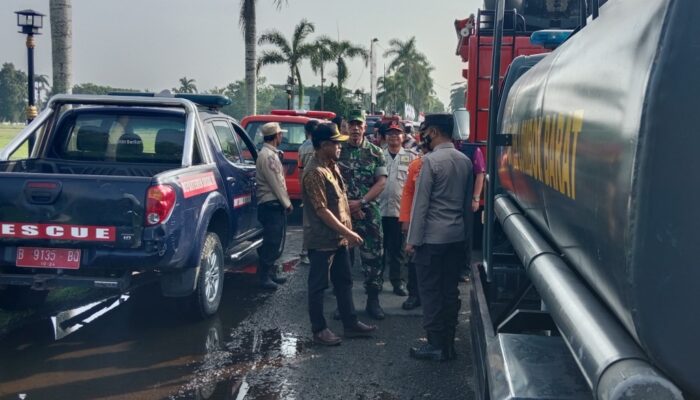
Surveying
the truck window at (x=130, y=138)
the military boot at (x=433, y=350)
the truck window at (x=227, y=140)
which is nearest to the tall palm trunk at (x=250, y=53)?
the truck window at (x=227, y=140)

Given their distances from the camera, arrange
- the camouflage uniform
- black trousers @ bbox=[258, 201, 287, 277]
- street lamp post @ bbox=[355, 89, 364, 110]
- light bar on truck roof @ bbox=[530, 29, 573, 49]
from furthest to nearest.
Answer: street lamp post @ bbox=[355, 89, 364, 110], black trousers @ bbox=[258, 201, 287, 277], the camouflage uniform, light bar on truck roof @ bbox=[530, 29, 573, 49]

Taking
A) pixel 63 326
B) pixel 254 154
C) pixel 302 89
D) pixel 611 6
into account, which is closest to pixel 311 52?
pixel 302 89

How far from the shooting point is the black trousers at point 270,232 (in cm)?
720

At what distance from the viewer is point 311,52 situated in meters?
38.0

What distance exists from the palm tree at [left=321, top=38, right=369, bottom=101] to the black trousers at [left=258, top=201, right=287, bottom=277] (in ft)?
119

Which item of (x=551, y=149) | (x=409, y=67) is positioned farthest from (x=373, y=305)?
(x=409, y=67)

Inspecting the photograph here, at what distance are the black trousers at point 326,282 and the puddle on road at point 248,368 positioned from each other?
0.28 m

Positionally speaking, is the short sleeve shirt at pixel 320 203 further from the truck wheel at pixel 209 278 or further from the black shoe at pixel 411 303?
the black shoe at pixel 411 303

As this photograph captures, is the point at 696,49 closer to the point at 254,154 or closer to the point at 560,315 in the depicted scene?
the point at 560,315

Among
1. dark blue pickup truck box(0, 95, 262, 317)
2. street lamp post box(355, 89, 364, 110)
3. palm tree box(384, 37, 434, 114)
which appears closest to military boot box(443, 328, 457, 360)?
dark blue pickup truck box(0, 95, 262, 317)

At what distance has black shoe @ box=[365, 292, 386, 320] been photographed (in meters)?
6.23

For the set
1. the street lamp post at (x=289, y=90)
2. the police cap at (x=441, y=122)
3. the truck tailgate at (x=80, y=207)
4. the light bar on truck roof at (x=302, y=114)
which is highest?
the street lamp post at (x=289, y=90)

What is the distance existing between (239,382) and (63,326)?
2111 millimetres

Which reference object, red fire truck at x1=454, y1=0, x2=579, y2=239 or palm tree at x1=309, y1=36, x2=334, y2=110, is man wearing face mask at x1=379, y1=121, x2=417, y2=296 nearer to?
red fire truck at x1=454, y1=0, x2=579, y2=239
